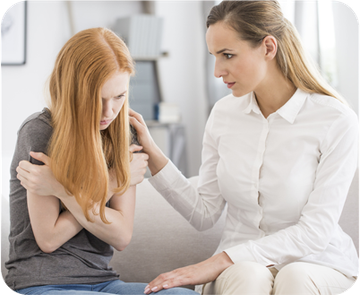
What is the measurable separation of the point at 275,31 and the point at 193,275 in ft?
2.12

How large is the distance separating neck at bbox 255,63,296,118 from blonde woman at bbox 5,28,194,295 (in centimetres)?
38

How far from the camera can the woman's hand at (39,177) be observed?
812 millimetres

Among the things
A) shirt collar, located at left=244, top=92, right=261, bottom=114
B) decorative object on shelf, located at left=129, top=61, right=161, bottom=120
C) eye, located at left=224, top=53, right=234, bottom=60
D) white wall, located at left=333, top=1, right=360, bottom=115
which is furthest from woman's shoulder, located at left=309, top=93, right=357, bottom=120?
decorative object on shelf, located at left=129, top=61, right=161, bottom=120

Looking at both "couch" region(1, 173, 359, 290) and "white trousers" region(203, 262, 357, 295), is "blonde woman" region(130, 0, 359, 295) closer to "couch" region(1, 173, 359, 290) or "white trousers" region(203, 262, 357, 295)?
"white trousers" region(203, 262, 357, 295)

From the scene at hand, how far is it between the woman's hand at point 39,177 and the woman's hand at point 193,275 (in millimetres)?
311

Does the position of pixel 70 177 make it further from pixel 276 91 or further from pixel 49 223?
pixel 276 91

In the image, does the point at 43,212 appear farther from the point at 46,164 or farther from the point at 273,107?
the point at 273,107

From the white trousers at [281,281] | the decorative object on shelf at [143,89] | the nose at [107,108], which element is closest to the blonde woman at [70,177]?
the nose at [107,108]

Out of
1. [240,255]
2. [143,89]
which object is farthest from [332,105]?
[143,89]

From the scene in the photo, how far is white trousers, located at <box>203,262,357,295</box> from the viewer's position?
0.82 m

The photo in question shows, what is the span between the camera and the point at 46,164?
0.84 metres

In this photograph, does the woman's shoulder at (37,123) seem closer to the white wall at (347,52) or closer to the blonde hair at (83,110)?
the blonde hair at (83,110)

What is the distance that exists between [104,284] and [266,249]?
1.36ft

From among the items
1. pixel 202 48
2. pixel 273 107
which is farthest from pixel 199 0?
pixel 273 107
